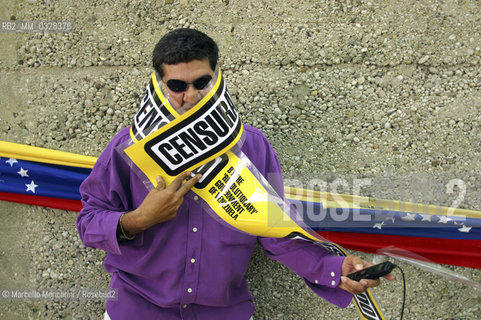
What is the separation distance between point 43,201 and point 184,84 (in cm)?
119

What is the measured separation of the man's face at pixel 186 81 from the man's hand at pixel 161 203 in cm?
23

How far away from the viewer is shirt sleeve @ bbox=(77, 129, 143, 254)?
1722 millimetres

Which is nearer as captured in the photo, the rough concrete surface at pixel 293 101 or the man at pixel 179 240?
the man at pixel 179 240

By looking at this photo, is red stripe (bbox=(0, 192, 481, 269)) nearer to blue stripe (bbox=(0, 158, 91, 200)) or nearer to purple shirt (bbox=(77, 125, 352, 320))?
purple shirt (bbox=(77, 125, 352, 320))

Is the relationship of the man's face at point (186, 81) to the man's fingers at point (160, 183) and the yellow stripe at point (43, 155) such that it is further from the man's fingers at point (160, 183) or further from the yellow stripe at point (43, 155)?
the yellow stripe at point (43, 155)

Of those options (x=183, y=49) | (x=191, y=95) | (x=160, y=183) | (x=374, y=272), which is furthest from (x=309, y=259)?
(x=183, y=49)

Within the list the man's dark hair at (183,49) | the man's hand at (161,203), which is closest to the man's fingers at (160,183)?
the man's hand at (161,203)

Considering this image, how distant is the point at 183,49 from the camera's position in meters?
1.61

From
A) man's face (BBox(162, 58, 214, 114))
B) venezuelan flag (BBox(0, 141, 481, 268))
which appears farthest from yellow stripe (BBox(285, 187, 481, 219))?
man's face (BBox(162, 58, 214, 114))

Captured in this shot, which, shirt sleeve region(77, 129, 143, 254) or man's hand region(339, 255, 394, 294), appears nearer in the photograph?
man's hand region(339, 255, 394, 294)

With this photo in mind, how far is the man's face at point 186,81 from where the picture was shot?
161 centimetres

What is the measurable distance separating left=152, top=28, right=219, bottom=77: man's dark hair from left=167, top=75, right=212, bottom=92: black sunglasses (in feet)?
0.21

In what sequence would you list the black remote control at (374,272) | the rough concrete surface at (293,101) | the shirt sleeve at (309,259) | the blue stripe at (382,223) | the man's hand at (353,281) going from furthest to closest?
the rough concrete surface at (293,101)
the blue stripe at (382,223)
the shirt sleeve at (309,259)
the man's hand at (353,281)
the black remote control at (374,272)

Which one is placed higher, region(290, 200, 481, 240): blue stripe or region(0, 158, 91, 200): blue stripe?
region(290, 200, 481, 240): blue stripe
